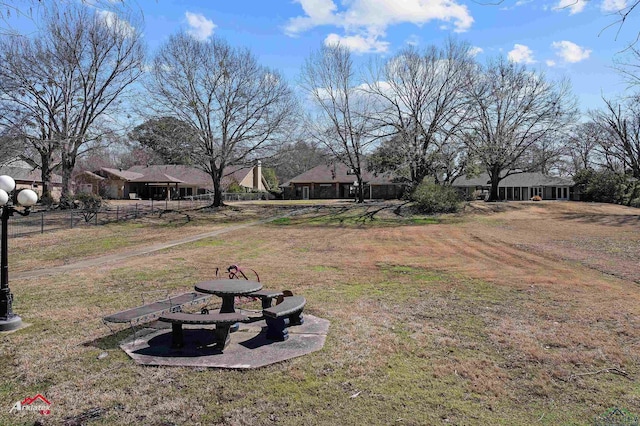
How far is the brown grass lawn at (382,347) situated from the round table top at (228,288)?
123 cm

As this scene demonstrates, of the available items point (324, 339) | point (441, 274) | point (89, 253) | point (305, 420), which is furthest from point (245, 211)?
point (305, 420)

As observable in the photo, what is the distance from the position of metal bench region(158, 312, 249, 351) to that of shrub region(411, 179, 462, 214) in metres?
24.5

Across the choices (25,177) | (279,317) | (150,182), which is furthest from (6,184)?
(150,182)

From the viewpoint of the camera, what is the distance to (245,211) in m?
32.8

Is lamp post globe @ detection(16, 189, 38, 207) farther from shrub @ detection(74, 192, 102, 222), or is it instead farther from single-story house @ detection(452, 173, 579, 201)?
single-story house @ detection(452, 173, 579, 201)

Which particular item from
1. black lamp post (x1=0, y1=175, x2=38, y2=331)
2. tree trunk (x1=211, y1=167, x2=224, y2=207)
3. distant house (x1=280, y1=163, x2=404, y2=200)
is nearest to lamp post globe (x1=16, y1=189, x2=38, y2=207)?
black lamp post (x1=0, y1=175, x2=38, y2=331)

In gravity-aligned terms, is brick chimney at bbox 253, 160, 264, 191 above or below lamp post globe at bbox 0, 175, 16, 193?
above

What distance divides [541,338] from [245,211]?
93.0ft

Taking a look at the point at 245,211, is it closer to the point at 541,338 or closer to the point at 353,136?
the point at 353,136

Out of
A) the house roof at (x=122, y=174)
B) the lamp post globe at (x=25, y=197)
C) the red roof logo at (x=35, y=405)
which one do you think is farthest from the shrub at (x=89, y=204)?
the house roof at (x=122, y=174)

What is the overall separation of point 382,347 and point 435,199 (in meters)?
24.0

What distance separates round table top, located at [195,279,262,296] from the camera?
5.84 metres

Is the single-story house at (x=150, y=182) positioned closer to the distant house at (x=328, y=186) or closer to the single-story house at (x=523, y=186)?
the distant house at (x=328, y=186)

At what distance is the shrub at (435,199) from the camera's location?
2847 centimetres
